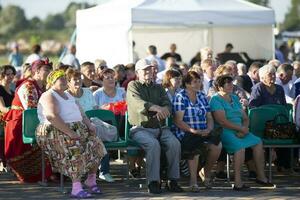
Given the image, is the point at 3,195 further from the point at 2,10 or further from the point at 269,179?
the point at 2,10

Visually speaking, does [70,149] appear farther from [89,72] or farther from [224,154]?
[89,72]

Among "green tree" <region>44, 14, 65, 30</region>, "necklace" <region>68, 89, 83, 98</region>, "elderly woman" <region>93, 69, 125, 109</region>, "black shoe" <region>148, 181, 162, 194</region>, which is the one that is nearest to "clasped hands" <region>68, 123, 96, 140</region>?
"necklace" <region>68, 89, 83, 98</region>

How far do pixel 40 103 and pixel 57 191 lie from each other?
1.06 metres

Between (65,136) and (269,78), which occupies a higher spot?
(269,78)

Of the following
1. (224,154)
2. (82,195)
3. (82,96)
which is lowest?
(82,195)

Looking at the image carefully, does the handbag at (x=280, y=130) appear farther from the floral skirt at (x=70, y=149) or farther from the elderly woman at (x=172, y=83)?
the floral skirt at (x=70, y=149)

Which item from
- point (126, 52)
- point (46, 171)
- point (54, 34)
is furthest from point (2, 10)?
point (46, 171)

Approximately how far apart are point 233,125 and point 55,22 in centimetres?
12026

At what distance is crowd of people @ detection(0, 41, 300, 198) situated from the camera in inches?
361

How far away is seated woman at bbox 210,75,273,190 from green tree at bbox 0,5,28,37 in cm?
10587

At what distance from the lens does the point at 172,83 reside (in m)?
10.3

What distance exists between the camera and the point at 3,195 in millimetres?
9250

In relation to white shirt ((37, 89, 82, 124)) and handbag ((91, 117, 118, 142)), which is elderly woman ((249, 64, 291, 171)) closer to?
handbag ((91, 117, 118, 142))

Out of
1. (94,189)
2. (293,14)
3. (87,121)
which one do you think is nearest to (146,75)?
(87,121)
